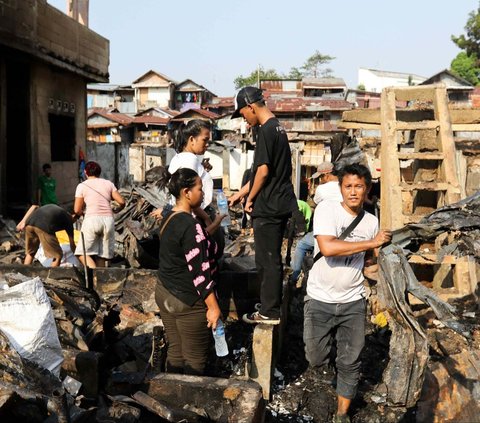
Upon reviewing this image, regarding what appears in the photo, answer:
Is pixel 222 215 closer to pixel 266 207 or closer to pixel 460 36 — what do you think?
pixel 266 207

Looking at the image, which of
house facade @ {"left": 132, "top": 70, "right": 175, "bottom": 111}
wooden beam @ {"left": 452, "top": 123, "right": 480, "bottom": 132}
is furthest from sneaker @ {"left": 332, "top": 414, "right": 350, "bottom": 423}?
house facade @ {"left": 132, "top": 70, "right": 175, "bottom": 111}

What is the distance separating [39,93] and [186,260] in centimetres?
938

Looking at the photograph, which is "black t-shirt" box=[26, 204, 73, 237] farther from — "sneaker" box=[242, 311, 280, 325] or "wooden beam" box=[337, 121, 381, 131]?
"wooden beam" box=[337, 121, 381, 131]

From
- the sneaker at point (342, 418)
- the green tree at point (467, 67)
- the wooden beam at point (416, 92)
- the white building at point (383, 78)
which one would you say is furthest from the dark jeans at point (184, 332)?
the white building at point (383, 78)

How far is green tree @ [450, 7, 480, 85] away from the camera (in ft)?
116

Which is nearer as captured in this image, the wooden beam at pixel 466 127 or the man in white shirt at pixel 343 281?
the man in white shirt at pixel 343 281

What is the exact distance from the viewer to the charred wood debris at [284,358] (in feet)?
9.65

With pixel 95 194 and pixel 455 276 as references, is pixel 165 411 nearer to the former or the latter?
pixel 95 194

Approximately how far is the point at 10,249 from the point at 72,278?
3812mm

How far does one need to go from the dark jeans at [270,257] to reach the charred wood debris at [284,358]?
2.11 ft

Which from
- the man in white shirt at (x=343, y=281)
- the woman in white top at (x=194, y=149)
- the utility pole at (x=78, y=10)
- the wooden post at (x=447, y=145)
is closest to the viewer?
the man in white shirt at (x=343, y=281)

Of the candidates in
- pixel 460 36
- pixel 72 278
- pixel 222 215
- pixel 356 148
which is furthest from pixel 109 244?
pixel 460 36

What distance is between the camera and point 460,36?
36438 millimetres

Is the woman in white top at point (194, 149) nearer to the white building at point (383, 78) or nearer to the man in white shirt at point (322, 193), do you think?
the man in white shirt at point (322, 193)
